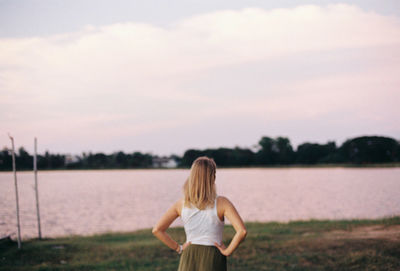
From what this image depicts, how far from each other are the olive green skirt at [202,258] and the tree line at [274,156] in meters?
77.8

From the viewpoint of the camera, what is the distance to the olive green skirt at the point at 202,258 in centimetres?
401

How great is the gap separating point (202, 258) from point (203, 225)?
352 mm

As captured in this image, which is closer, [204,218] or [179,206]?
[204,218]

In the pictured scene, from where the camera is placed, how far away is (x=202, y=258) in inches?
158

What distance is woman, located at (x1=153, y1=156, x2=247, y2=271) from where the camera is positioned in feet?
12.6

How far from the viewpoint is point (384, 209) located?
28125 mm

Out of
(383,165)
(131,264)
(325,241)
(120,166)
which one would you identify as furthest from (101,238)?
(120,166)

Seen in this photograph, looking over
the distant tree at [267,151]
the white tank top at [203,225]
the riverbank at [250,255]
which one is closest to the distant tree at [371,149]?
the distant tree at [267,151]

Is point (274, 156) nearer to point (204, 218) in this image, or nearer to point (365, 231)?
point (365, 231)

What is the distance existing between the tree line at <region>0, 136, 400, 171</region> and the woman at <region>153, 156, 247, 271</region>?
77.8 meters

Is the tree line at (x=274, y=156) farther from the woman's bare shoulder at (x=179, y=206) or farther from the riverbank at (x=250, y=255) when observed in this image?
the woman's bare shoulder at (x=179, y=206)

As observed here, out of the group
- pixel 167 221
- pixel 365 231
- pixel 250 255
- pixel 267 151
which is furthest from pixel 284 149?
pixel 167 221

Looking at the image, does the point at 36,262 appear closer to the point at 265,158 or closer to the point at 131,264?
the point at 131,264

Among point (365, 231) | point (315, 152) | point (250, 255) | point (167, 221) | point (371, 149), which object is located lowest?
point (365, 231)
